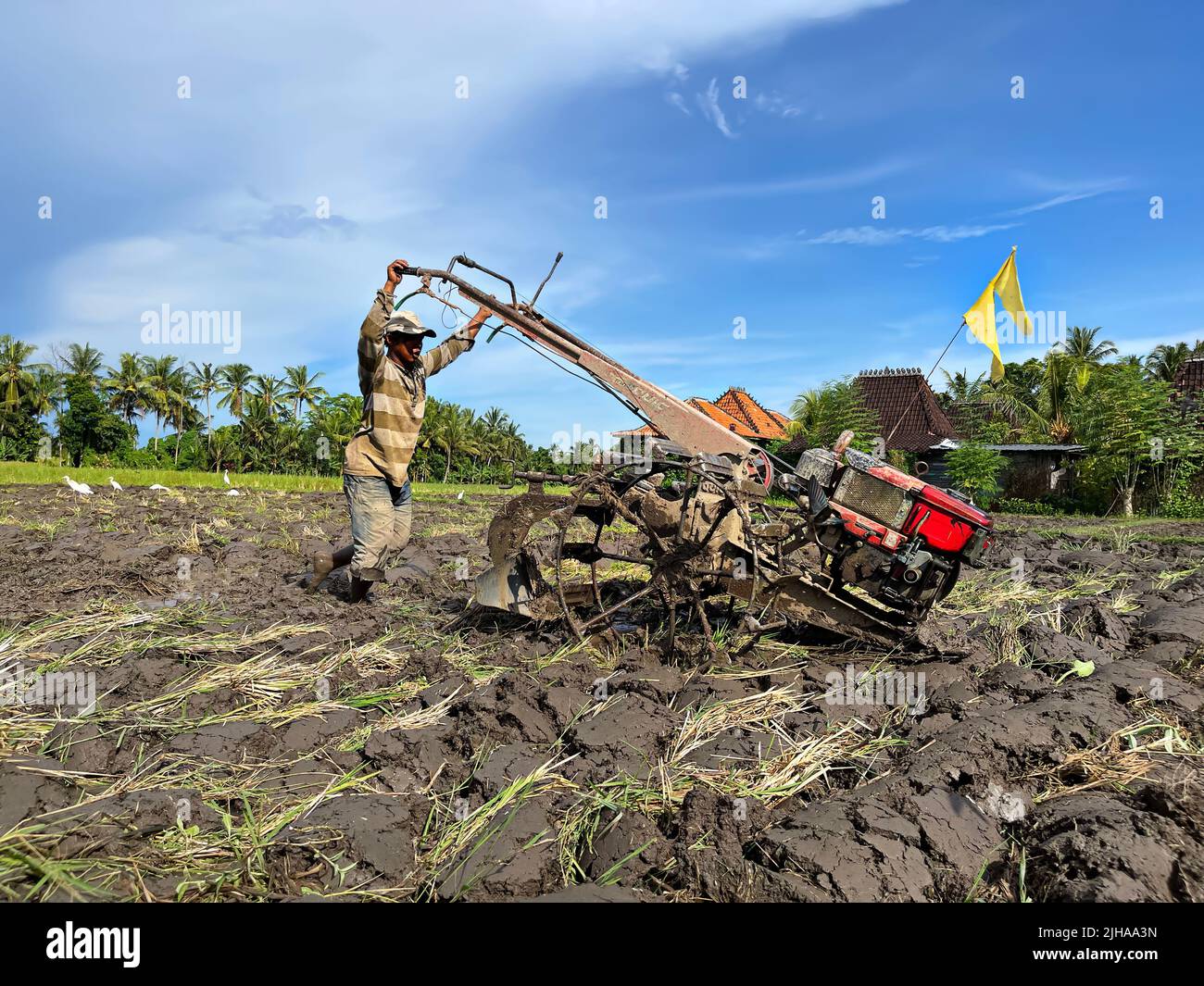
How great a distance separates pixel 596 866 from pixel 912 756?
5.38ft

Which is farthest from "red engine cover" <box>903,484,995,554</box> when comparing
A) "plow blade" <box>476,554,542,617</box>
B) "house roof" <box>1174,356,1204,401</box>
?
"house roof" <box>1174,356,1204,401</box>

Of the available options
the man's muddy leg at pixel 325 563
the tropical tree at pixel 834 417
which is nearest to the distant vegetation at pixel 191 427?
the tropical tree at pixel 834 417

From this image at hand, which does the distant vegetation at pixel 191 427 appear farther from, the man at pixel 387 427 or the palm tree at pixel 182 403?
the man at pixel 387 427

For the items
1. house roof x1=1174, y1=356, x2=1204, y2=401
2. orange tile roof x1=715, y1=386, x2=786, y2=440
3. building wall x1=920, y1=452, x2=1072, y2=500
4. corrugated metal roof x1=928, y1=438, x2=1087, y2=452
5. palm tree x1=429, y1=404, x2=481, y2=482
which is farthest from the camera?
palm tree x1=429, y1=404, x2=481, y2=482

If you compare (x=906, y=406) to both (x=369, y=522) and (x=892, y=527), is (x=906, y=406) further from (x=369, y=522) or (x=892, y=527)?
(x=369, y=522)

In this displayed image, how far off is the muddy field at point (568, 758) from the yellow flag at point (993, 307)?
2139 millimetres

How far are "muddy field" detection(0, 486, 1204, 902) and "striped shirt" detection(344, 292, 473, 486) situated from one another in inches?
43.8

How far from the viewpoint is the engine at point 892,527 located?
479cm

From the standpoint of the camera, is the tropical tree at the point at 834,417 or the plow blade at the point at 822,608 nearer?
the plow blade at the point at 822,608

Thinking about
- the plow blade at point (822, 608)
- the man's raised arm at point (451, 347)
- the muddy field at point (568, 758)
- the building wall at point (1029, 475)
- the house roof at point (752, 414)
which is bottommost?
the muddy field at point (568, 758)

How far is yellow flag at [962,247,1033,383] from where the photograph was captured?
5.86 meters

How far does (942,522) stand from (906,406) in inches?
1008

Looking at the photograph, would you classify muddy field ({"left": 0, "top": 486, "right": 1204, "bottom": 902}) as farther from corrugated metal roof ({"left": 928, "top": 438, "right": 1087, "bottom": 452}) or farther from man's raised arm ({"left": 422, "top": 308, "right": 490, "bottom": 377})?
corrugated metal roof ({"left": 928, "top": 438, "right": 1087, "bottom": 452})

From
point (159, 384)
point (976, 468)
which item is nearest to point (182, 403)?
point (159, 384)
